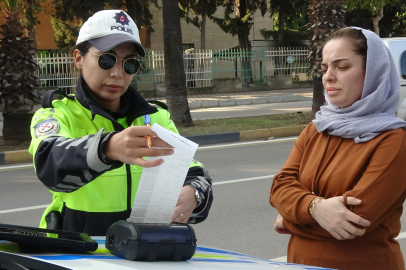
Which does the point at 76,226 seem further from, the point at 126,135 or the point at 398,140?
the point at 398,140

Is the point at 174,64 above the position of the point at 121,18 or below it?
above

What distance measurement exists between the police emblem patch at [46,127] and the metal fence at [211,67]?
17.2 metres

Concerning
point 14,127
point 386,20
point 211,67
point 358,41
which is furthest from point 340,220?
point 386,20

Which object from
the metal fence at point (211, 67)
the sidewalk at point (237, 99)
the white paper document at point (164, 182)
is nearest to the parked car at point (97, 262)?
the white paper document at point (164, 182)

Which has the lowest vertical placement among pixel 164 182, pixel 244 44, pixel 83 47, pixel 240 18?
pixel 164 182

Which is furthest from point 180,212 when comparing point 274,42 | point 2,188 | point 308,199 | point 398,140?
point 274,42

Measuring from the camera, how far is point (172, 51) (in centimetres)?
1182

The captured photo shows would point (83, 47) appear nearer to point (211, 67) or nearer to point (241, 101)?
point (241, 101)

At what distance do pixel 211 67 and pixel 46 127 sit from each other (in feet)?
67.8

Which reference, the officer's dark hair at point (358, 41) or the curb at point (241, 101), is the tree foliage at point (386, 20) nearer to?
the curb at point (241, 101)

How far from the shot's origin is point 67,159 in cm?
156

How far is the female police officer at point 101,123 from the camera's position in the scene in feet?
5.95

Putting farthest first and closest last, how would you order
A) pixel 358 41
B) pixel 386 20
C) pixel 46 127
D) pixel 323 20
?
1. pixel 386 20
2. pixel 323 20
3. pixel 358 41
4. pixel 46 127

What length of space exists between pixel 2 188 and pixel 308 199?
5.95 m
